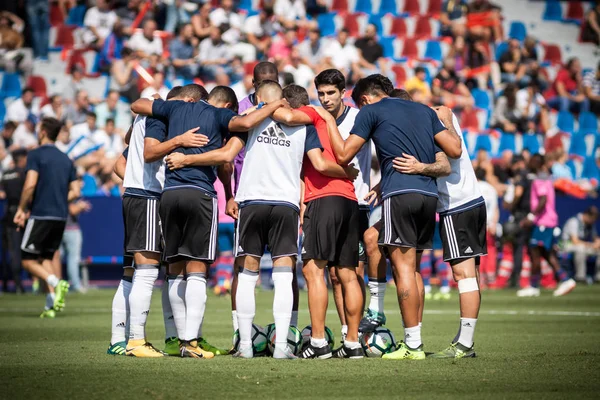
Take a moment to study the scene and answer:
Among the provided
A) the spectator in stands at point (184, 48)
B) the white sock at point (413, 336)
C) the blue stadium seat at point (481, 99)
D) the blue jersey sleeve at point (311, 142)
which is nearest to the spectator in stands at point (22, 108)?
the spectator in stands at point (184, 48)

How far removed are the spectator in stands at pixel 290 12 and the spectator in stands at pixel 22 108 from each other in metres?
6.95

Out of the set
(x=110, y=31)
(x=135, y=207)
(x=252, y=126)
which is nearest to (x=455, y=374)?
(x=252, y=126)

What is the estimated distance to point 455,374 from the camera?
7445mm

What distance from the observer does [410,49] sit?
27.5 meters

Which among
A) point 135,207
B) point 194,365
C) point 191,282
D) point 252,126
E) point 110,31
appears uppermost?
point 110,31

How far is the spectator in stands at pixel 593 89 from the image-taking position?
2733 centimetres

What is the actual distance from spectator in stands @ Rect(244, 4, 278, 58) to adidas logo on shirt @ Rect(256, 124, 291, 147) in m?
16.7

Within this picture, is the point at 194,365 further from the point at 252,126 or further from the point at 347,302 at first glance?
the point at 252,126

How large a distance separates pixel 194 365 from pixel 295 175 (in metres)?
1.81

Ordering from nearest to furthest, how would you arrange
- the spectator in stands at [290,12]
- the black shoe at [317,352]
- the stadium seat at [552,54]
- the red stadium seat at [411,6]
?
the black shoe at [317,352], the spectator in stands at [290,12], the red stadium seat at [411,6], the stadium seat at [552,54]

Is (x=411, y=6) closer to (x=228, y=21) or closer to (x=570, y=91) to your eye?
(x=570, y=91)

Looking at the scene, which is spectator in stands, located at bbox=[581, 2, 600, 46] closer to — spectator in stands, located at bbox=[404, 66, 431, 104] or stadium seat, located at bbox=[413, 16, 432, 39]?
stadium seat, located at bbox=[413, 16, 432, 39]

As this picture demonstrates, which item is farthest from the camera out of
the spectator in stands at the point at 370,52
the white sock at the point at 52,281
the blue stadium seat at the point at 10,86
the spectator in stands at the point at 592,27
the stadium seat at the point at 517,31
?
the spectator in stands at the point at 592,27

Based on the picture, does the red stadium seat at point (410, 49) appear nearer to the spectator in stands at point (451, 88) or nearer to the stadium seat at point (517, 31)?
the spectator in stands at point (451, 88)
